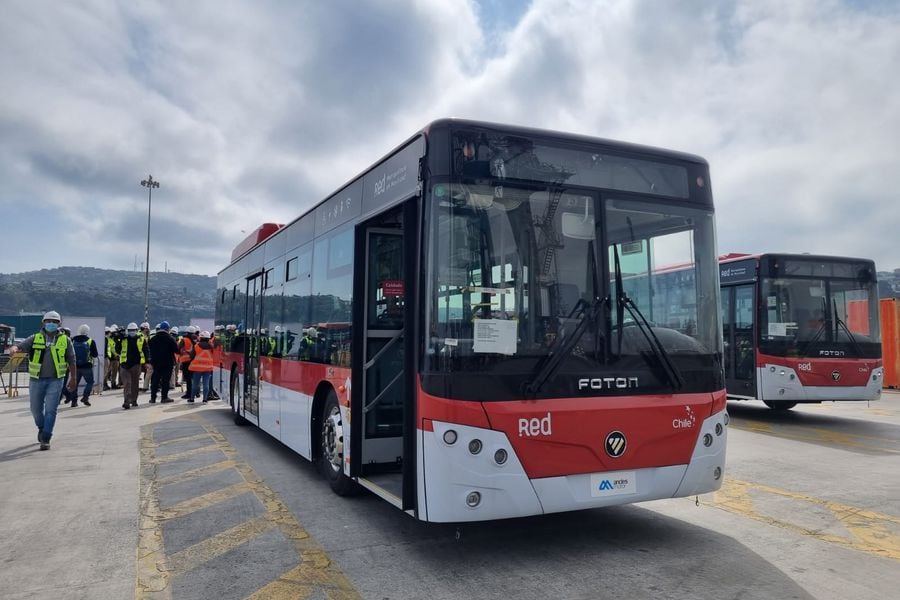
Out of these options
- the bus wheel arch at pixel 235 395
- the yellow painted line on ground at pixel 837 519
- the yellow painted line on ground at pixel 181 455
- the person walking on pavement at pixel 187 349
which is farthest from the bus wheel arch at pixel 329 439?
the person walking on pavement at pixel 187 349

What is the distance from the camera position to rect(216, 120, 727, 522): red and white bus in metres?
4.34

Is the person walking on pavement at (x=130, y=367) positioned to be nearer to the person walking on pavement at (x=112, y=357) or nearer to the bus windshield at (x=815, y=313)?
the person walking on pavement at (x=112, y=357)

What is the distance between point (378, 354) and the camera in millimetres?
6133

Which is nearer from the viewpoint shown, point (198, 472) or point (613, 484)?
point (613, 484)

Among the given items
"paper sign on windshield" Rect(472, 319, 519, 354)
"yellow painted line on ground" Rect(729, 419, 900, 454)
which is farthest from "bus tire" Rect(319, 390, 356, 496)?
"yellow painted line on ground" Rect(729, 419, 900, 454)

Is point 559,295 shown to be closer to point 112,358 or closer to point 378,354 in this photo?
point 378,354

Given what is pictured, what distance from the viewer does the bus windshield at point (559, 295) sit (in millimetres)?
4398

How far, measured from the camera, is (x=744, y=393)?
41.3 feet

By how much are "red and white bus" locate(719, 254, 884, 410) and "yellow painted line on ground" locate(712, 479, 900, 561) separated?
5601 millimetres

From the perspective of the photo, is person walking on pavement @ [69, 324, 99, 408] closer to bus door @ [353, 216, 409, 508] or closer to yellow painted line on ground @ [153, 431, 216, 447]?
yellow painted line on ground @ [153, 431, 216, 447]

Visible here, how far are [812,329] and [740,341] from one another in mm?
1317

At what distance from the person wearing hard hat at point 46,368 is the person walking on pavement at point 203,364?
7.43 metres

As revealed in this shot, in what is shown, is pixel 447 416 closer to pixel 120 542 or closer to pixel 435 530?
pixel 435 530

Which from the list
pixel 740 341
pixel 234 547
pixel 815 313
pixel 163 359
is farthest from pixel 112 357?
pixel 815 313
